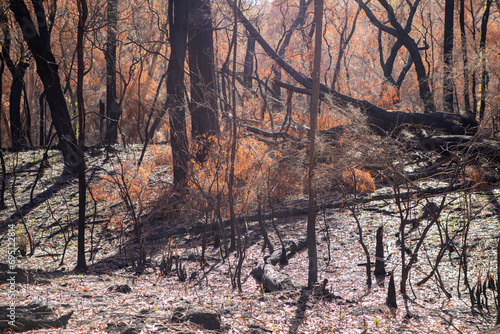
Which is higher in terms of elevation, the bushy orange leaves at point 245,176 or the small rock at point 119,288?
the bushy orange leaves at point 245,176

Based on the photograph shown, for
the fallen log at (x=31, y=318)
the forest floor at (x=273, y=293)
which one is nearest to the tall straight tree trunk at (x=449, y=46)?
the forest floor at (x=273, y=293)

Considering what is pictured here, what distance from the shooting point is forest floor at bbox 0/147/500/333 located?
4.66 meters

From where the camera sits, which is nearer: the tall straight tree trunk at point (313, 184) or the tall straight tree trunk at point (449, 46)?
the tall straight tree trunk at point (313, 184)

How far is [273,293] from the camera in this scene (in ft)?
19.1

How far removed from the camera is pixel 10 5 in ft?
31.3

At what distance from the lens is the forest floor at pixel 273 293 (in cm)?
466

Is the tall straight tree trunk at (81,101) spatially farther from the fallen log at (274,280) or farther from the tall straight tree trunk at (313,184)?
the tall straight tree trunk at (313,184)

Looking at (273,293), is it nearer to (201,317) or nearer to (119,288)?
(201,317)

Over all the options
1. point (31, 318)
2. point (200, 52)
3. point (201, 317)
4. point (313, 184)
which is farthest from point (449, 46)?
point (31, 318)

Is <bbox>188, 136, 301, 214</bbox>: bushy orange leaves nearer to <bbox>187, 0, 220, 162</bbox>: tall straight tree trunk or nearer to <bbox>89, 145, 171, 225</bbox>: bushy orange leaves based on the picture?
<bbox>89, 145, 171, 225</bbox>: bushy orange leaves

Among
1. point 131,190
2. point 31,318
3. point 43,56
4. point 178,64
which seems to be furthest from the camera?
point 178,64

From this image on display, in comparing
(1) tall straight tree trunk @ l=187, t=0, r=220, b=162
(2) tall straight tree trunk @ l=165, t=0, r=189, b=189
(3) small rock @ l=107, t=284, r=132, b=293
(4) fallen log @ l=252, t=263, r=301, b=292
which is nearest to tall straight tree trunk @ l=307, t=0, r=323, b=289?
(4) fallen log @ l=252, t=263, r=301, b=292

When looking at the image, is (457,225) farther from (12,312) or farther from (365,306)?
(12,312)

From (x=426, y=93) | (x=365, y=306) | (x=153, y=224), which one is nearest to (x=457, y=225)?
(x=365, y=306)
